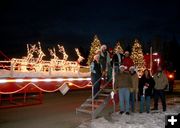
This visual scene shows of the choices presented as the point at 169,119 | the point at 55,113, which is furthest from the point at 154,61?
the point at 169,119

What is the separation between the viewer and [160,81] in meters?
15.1

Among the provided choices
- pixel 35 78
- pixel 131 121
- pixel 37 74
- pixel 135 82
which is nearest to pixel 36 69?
pixel 37 74

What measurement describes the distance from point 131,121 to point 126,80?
2084 mm

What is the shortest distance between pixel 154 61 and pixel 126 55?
12.7 metres

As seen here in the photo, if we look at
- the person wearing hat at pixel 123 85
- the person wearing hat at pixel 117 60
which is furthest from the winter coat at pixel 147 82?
the person wearing hat at pixel 117 60

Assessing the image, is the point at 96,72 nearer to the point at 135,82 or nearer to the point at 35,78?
the point at 135,82

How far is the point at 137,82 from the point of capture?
1484cm

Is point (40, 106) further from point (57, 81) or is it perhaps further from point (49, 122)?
point (49, 122)

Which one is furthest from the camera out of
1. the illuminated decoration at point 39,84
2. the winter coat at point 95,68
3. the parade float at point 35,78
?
the parade float at point 35,78

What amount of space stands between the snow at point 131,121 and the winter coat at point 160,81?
1471 mm

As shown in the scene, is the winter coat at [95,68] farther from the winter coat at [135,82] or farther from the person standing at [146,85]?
Result: the person standing at [146,85]

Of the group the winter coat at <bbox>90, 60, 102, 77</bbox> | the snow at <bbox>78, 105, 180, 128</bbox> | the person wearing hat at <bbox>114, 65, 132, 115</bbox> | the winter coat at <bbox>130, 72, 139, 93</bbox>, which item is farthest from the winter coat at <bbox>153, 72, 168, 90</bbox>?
the winter coat at <bbox>90, 60, 102, 77</bbox>

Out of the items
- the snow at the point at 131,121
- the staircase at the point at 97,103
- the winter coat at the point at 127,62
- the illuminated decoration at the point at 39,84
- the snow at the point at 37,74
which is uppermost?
the winter coat at the point at 127,62

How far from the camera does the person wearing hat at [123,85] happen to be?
44.9ft
